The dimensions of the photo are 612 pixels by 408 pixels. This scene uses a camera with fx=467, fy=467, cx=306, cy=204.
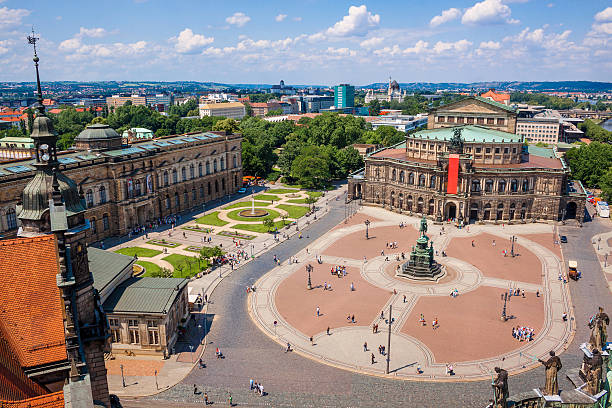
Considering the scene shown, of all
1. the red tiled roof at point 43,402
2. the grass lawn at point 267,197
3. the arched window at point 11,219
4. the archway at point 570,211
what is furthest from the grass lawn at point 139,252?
the archway at point 570,211

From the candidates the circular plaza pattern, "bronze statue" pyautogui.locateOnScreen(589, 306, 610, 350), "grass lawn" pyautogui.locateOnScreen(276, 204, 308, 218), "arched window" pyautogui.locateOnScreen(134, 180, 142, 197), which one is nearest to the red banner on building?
the circular plaza pattern

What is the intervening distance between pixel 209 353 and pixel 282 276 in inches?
847

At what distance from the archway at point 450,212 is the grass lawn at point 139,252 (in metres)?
57.3

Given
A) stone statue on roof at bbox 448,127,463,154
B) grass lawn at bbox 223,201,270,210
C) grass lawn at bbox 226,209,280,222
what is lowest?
grass lawn at bbox 226,209,280,222

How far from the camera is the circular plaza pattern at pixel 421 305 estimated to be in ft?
153

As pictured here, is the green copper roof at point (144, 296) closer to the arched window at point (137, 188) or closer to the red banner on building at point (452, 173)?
the arched window at point (137, 188)

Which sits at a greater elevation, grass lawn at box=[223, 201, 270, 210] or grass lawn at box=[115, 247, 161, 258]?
grass lawn at box=[223, 201, 270, 210]

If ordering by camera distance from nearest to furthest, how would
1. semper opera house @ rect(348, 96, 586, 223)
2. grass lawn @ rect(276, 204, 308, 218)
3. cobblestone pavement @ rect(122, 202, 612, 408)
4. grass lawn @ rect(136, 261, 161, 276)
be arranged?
cobblestone pavement @ rect(122, 202, 612, 408) → grass lawn @ rect(136, 261, 161, 276) → semper opera house @ rect(348, 96, 586, 223) → grass lawn @ rect(276, 204, 308, 218)

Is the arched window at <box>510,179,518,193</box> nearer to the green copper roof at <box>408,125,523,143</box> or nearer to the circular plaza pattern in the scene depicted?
the green copper roof at <box>408,125,523,143</box>

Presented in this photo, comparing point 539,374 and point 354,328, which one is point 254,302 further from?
point 539,374

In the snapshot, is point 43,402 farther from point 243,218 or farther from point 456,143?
point 456,143

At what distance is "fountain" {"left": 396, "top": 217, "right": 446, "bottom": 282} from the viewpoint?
66.3m

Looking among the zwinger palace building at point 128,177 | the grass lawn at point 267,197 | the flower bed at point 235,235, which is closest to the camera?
the zwinger palace building at point 128,177

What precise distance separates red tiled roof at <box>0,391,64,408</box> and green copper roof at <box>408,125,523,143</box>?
9547 centimetres
